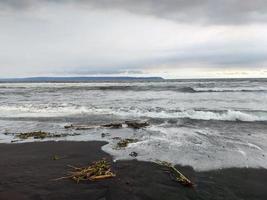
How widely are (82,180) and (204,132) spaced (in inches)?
310

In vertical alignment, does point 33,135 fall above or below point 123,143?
below

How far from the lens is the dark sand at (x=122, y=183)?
650 centimetres

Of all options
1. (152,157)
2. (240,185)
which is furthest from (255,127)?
(240,185)

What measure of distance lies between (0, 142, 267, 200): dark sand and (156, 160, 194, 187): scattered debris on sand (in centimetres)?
15

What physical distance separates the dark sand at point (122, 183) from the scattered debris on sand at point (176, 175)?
148mm

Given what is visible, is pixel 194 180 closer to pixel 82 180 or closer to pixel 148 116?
pixel 82 180

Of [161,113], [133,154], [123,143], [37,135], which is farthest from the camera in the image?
[161,113]

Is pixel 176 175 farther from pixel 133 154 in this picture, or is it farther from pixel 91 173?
pixel 133 154

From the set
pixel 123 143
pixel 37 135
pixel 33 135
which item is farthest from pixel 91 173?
pixel 33 135

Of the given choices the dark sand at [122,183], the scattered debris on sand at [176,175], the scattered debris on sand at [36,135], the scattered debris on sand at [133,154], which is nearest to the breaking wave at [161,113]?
the scattered debris on sand at [36,135]

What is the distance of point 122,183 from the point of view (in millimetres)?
7133

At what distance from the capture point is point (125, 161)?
29.6 feet

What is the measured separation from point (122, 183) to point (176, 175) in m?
1.43

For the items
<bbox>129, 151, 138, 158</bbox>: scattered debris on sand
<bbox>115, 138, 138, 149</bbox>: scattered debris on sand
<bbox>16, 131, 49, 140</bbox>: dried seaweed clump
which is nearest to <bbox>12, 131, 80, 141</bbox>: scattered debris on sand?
<bbox>16, 131, 49, 140</bbox>: dried seaweed clump
